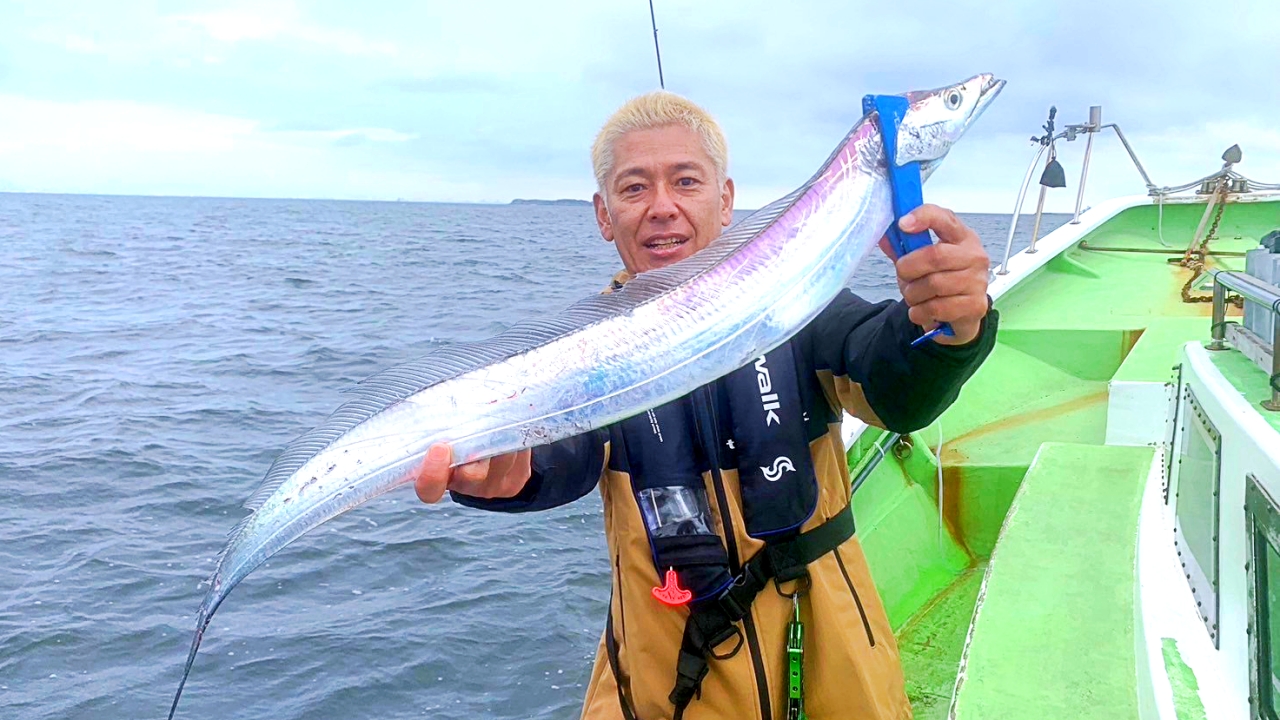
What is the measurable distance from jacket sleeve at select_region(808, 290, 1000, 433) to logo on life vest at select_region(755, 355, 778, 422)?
0.56ft

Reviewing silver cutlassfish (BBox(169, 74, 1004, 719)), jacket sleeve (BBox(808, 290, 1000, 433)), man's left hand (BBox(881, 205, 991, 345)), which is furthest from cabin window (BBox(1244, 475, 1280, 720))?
silver cutlassfish (BBox(169, 74, 1004, 719))

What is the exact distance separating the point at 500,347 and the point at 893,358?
1.00 meters

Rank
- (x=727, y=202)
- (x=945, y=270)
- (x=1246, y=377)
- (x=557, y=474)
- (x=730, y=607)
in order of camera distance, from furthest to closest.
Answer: (x=727, y=202) < (x=1246, y=377) < (x=557, y=474) < (x=730, y=607) < (x=945, y=270)

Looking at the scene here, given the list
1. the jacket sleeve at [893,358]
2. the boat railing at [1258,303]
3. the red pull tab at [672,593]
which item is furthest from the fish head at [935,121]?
the red pull tab at [672,593]

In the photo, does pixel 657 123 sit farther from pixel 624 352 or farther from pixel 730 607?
pixel 730 607

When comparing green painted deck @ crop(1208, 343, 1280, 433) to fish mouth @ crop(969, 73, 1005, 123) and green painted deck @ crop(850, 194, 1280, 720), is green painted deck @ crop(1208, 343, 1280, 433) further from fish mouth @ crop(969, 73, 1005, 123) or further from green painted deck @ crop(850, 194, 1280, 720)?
fish mouth @ crop(969, 73, 1005, 123)


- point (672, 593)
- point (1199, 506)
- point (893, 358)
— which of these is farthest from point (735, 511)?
point (1199, 506)

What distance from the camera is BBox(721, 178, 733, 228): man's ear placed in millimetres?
3057

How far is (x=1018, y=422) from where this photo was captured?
20.4 feet

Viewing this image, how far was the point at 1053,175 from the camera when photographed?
701 centimetres

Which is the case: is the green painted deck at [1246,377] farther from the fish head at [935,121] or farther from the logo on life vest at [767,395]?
the logo on life vest at [767,395]

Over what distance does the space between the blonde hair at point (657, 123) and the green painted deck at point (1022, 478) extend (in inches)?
68.5

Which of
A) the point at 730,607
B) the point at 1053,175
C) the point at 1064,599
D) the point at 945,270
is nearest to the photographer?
the point at 945,270

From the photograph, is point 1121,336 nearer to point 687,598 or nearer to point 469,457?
point 687,598
